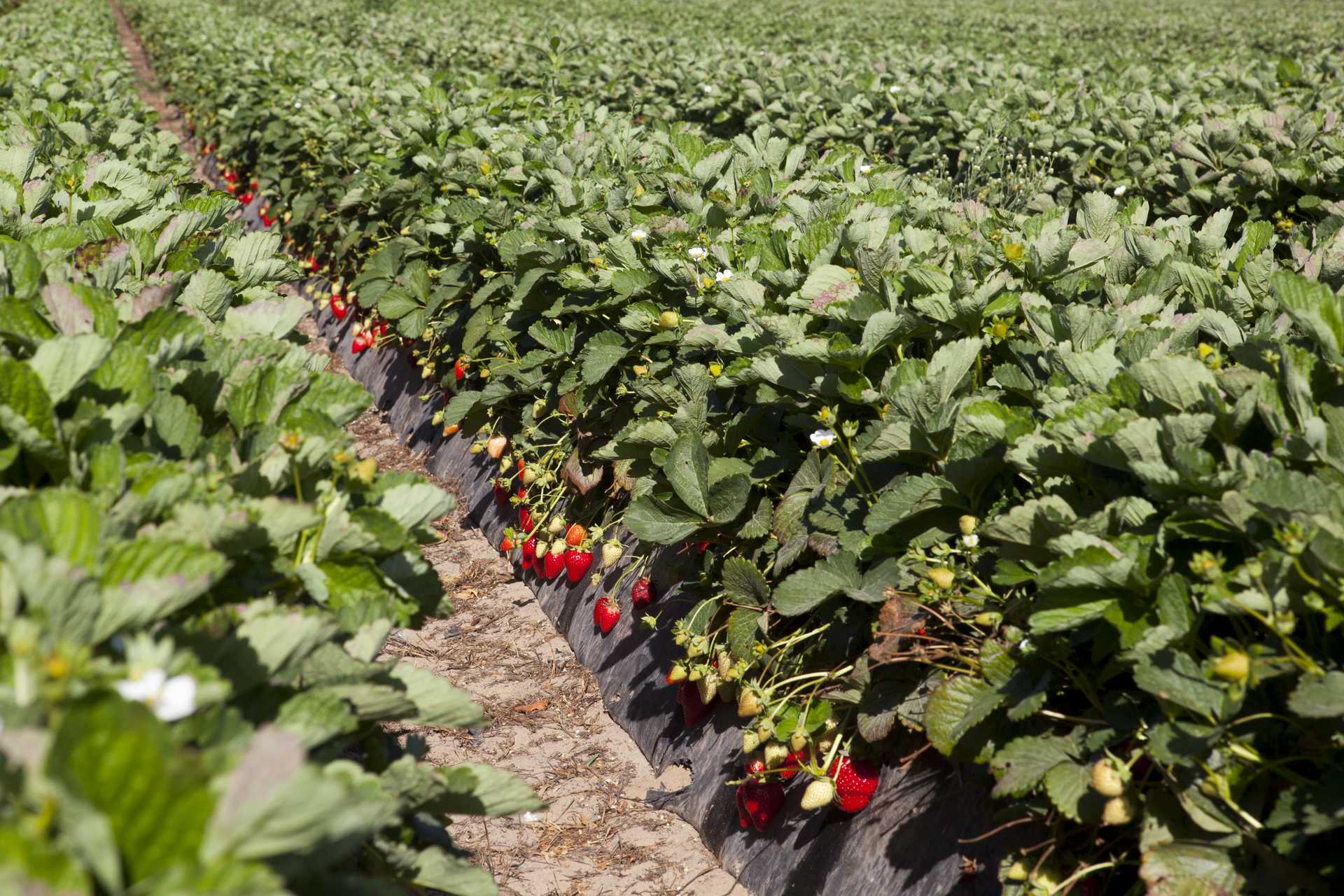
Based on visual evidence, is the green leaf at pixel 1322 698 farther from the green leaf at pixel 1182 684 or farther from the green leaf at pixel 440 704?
the green leaf at pixel 440 704

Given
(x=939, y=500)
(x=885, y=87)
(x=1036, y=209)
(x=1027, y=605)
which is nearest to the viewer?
(x=1027, y=605)

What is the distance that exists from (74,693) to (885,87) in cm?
658

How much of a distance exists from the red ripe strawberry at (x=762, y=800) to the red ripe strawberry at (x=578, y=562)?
123cm

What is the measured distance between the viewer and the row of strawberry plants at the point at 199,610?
2.73ft

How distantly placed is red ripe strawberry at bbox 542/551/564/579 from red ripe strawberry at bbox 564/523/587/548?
0.10 meters

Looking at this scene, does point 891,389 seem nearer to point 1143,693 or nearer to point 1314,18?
point 1143,693

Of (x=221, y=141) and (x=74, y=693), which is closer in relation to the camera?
(x=74, y=693)

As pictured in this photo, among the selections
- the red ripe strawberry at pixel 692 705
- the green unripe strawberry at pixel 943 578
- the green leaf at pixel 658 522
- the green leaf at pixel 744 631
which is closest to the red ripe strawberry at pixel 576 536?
the red ripe strawberry at pixel 692 705

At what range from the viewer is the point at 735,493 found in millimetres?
2582

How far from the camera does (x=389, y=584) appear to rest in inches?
60.4

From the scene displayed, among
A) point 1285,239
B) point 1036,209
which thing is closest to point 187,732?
point 1285,239

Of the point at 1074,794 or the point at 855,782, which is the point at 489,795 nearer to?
the point at 1074,794

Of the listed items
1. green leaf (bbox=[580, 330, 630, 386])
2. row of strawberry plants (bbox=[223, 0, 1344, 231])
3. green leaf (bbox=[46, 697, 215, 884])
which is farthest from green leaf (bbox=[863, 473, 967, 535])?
row of strawberry plants (bbox=[223, 0, 1344, 231])

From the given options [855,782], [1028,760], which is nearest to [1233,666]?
[1028,760]
